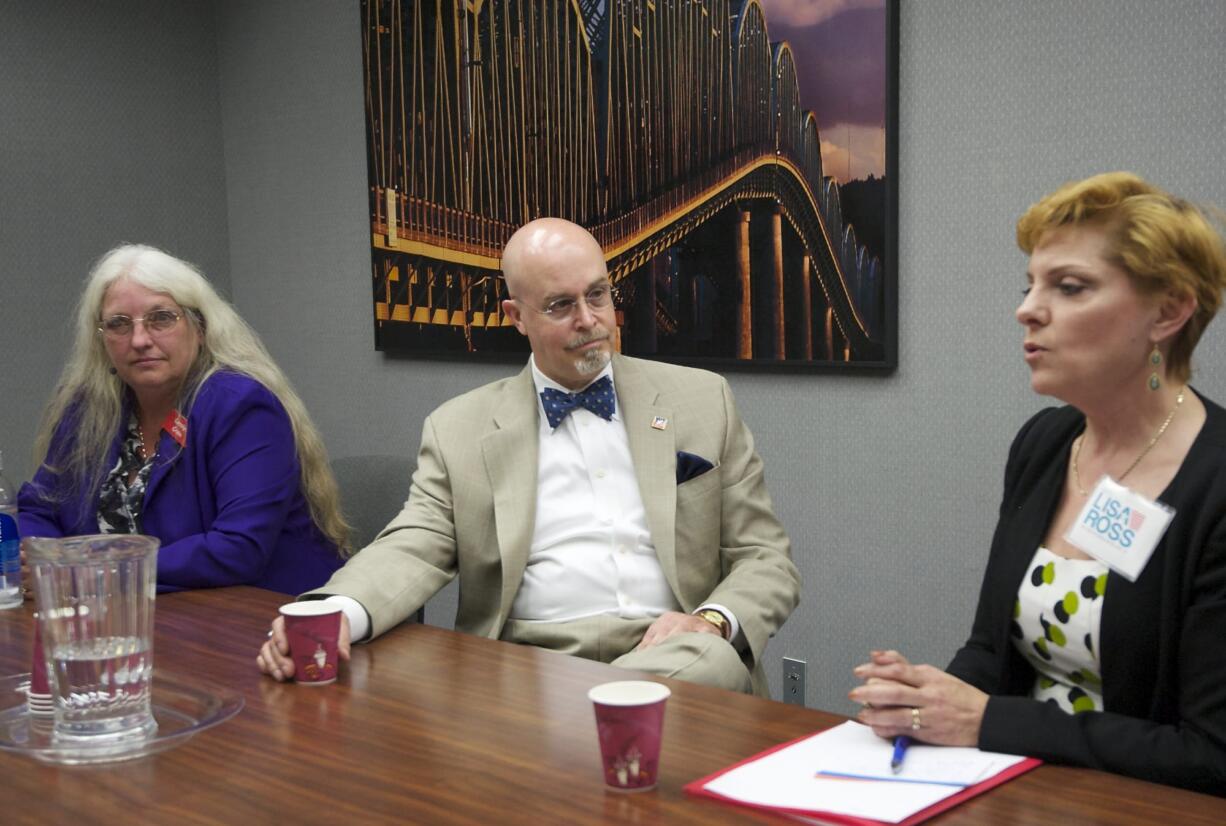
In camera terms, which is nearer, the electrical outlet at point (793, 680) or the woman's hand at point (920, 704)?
the woman's hand at point (920, 704)

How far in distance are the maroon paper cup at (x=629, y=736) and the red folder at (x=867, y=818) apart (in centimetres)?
5

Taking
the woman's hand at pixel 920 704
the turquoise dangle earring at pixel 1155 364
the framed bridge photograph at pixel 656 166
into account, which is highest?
the framed bridge photograph at pixel 656 166

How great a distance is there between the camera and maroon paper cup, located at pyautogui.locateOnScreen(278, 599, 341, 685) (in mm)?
1776

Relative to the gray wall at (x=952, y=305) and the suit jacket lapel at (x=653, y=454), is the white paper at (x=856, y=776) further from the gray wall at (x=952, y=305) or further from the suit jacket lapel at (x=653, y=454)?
the gray wall at (x=952, y=305)

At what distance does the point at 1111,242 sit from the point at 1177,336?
0.17 m

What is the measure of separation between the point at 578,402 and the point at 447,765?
122 centimetres

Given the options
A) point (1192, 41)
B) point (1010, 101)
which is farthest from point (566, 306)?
point (1192, 41)

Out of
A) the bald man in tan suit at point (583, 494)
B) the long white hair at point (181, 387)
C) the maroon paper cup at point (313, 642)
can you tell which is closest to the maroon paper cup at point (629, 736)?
the maroon paper cup at point (313, 642)

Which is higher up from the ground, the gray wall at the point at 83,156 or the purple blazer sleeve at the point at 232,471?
the gray wall at the point at 83,156

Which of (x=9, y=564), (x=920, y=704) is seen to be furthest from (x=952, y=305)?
(x=9, y=564)

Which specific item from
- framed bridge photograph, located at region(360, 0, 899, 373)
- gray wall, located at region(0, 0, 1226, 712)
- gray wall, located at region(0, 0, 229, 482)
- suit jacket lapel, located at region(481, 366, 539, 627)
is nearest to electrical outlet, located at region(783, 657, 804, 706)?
gray wall, located at region(0, 0, 1226, 712)

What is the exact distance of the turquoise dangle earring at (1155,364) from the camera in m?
1.71

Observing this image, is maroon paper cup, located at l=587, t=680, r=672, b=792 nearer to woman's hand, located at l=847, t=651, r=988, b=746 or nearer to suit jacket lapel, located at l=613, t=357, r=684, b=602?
woman's hand, located at l=847, t=651, r=988, b=746

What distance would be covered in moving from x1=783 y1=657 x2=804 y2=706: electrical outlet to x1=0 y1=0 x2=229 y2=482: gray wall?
277 cm
